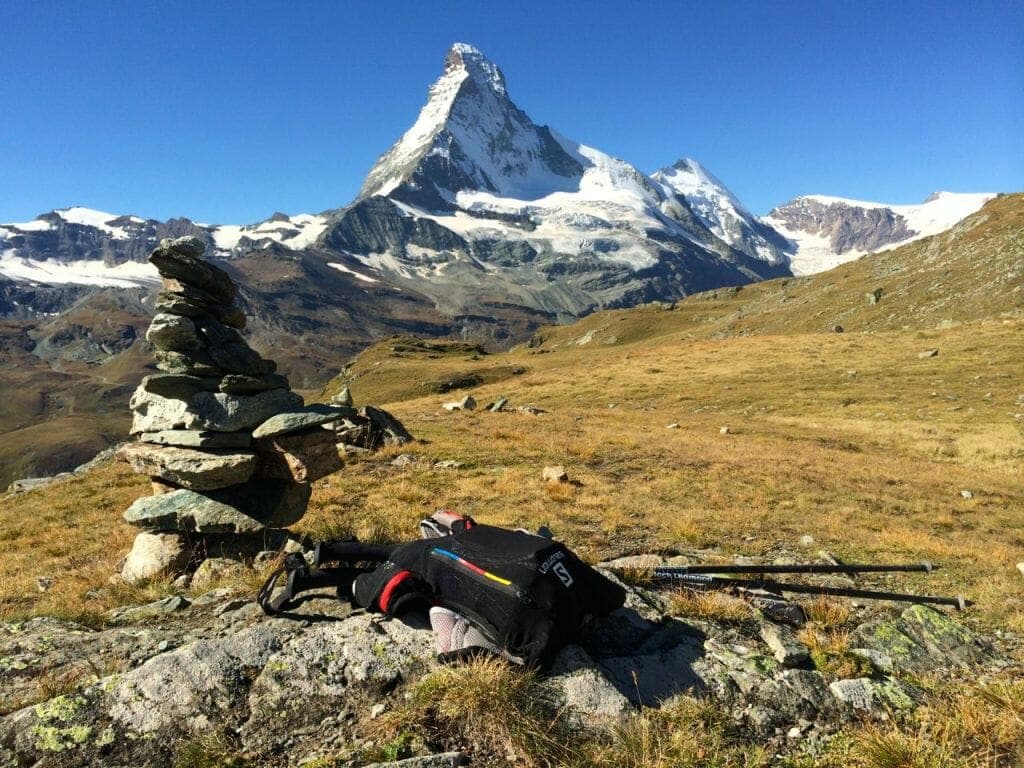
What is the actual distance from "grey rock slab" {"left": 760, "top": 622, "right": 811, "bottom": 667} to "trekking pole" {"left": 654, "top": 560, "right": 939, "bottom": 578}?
4.65 feet

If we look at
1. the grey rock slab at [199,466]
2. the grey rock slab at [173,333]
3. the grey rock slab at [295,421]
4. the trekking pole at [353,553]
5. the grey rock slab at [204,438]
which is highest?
the grey rock slab at [173,333]

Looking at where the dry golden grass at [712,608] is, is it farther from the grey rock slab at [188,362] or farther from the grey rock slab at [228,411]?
the grey rock slab at [188,362]

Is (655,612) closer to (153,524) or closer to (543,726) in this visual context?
(543,726)

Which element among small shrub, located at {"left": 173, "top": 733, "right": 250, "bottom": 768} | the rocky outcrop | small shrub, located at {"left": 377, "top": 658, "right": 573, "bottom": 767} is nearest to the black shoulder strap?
the rocky outcrop

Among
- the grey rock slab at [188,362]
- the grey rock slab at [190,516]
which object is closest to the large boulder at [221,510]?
the grey rock slab at [190,516]

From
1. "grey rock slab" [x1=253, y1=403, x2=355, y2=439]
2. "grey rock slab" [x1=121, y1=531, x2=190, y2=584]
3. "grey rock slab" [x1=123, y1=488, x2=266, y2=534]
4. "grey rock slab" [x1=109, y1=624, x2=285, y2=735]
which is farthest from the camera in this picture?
"grey rock slab" [x1=253, y1=403, x2=355, y2=439]

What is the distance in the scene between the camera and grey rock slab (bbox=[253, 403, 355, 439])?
35.8 ft

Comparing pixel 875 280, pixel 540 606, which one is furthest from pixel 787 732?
Answer: pixel 875 280

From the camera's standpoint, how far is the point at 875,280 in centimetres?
8706

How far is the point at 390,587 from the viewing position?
5836 millimetres

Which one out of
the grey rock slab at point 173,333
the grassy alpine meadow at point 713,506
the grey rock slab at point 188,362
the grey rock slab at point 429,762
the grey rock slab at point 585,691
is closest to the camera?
the grey rock slab at point 429,762

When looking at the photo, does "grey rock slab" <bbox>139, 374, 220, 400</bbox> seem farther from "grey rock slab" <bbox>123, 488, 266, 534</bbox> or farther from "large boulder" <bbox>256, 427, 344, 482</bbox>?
"grey rock slab" <bbox>123, 488, 266, 534</bbox>

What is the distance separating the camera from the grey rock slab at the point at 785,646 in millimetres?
6032

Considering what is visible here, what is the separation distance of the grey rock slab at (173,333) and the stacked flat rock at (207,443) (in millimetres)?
20
